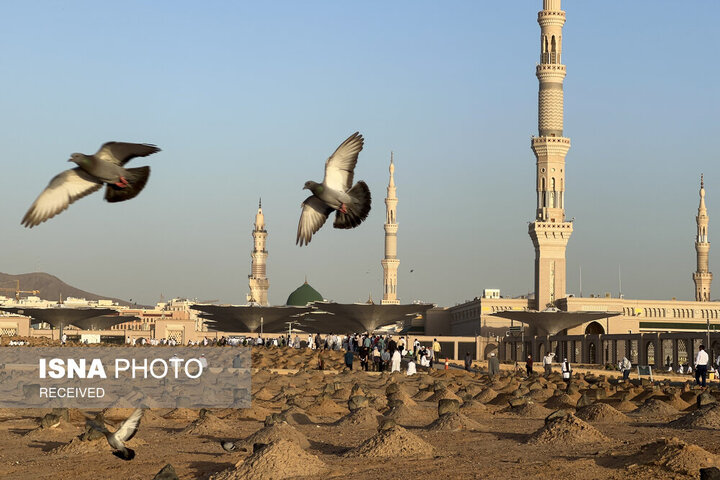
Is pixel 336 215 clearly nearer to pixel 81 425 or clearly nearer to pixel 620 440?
pixel 620 440

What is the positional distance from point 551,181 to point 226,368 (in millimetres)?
81937

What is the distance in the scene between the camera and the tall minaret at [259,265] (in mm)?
147875

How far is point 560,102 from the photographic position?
11919 cm

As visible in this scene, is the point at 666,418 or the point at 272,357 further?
the point at 272,357

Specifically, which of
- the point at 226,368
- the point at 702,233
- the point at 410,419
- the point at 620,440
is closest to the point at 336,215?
the point at 620,440

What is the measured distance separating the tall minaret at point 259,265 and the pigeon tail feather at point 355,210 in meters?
135

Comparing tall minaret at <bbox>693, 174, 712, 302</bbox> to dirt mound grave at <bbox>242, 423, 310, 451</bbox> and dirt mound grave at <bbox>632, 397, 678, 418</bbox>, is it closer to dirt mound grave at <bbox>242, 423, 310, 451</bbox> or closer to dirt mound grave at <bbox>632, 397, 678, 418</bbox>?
dirt mound grave at <bbox>632, 397, 678, 418</bbox>

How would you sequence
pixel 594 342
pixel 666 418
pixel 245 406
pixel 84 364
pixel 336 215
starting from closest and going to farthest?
pixel 336 215
pixel 666 418
pixel 245 406
pixel 84 364
pixel 594 342

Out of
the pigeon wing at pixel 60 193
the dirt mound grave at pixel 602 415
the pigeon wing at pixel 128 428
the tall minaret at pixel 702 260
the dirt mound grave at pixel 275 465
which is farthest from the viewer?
the tall minaret at pixel 702 260

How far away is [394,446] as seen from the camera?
15.7 m

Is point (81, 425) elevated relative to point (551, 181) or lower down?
lower down

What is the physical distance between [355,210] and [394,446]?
473cm

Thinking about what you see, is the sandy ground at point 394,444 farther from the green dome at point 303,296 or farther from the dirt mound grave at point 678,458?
the green dome at point 303,296

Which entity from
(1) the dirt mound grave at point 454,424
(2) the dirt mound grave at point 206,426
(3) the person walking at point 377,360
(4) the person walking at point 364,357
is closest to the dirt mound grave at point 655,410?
(1) the dirt mound grave at point 454,424
